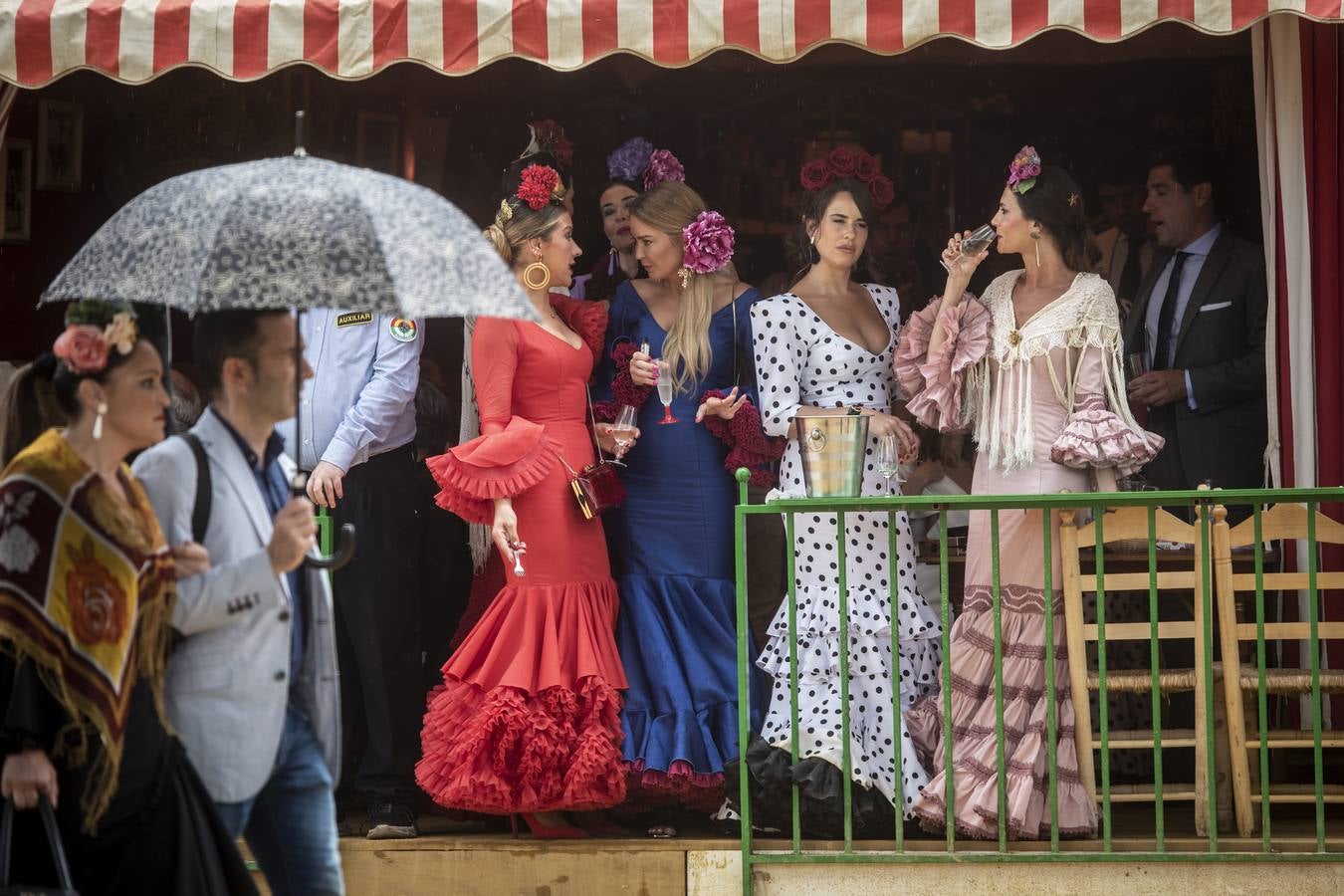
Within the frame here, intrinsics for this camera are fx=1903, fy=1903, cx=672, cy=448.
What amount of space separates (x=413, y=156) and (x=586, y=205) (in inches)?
32.4

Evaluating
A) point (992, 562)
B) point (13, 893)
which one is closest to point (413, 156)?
point (992, 562)

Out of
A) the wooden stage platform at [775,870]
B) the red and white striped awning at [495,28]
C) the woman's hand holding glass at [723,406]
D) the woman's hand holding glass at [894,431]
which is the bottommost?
the wooden stage platform at [775,870]

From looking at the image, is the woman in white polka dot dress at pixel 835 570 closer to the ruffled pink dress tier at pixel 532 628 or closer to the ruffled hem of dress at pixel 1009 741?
the ruffled hem of dress at pixel 1009 741

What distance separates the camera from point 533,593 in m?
6.74

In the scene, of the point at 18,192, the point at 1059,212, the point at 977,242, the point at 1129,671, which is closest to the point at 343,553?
the point at 977,242

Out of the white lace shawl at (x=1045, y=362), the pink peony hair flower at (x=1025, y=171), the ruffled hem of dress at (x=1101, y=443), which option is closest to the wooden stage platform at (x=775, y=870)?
the ruffled hem of dress at (x=1101, y=443)

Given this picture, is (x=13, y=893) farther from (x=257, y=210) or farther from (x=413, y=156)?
(x=413, y=156)

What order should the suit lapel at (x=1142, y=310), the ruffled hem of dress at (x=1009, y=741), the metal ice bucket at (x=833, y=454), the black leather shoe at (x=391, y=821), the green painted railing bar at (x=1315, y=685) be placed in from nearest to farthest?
the green painted railing bar at (x=1315, y=685) < the metal ice bucket at (x=833, y=454) < the ruffled hem of dress at (x=1009, y=741) < the black leather shoe at (x=391, y=821) < the suit lapel at (x=1142, y=310)

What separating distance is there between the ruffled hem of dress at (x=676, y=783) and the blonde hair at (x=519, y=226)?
1872mm

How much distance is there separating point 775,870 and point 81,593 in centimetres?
302

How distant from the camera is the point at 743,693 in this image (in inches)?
250

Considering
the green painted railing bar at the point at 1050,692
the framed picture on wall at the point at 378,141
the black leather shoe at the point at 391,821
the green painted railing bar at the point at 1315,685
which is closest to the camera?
the green painted railing bar at the point at 1315,685

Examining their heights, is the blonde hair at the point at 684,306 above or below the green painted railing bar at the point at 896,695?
above

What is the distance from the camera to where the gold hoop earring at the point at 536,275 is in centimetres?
683
